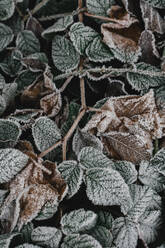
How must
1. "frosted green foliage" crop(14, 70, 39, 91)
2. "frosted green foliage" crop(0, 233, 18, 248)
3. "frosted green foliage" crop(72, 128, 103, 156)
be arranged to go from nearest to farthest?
"frosted green foliage" crop(0, 233, 18, 248) → "frosted green foliage" crop(72, 128, 103, 156) → "frosted green foliage" crop(14, 70, 39, 91)

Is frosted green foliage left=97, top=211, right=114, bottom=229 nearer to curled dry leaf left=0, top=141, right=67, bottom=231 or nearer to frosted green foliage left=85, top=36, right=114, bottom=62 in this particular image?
curled dry leaf left=0, top=141, right=67, bottom=231

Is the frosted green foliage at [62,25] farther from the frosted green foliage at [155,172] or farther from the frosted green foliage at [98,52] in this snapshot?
the frosted green foliage at [155,172]

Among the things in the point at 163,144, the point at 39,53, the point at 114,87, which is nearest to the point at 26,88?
the point at 39,53

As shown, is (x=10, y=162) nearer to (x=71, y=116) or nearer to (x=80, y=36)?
(x=71, y=116)

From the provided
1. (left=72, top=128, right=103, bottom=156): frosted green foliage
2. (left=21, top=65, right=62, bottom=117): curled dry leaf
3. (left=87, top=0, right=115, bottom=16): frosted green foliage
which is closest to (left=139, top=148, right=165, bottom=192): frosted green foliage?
(left=72, top=128, right=103, bottom=156): frosted green foliage

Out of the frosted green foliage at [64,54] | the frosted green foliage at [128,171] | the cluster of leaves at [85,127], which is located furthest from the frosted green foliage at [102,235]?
the frosted green foliage at [64,54]

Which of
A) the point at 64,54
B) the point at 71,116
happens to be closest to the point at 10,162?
the point at 71,116
